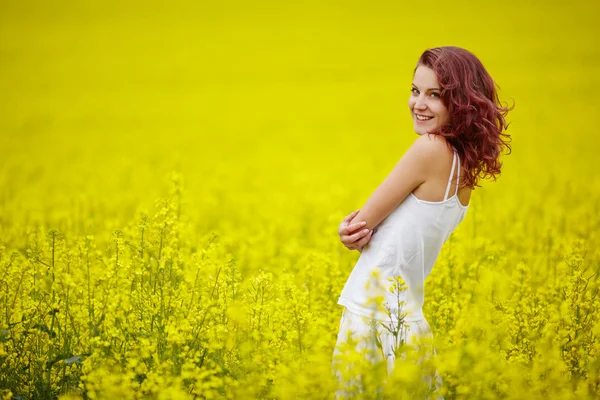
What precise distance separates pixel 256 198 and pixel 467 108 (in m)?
6.66

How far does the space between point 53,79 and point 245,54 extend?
6.48m

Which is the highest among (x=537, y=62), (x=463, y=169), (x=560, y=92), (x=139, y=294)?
(x=537, y=62)

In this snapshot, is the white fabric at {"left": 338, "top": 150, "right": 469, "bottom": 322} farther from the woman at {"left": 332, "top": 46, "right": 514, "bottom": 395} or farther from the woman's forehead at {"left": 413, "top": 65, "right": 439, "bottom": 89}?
the woman's forehead at {"left": 413, "top": 65, "right": 439, "bottom": 89}

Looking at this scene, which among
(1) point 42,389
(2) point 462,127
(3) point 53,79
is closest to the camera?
(2) point 462,127

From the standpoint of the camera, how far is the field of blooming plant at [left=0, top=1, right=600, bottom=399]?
3.43 meters

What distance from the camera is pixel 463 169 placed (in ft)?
9.98

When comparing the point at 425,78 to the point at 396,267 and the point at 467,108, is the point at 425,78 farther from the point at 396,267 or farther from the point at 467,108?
the point at 396,267

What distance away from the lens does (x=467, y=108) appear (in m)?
3.00

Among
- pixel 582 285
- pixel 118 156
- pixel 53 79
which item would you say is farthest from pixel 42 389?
pixel 53 79

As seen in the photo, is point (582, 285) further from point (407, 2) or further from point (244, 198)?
point (407, 2)

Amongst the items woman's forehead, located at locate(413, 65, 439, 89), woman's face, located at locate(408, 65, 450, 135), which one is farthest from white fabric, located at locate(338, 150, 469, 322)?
woman's forehead, located at locate(413, 65, 439, 89)

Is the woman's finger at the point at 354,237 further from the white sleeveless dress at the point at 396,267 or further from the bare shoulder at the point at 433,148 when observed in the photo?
the bare shoulder at the point at 433,148

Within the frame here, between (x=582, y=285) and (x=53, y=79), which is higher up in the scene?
(x=53, y=79)

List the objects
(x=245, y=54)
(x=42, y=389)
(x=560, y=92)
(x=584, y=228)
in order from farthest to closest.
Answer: (x=245, y=54) < (x=560, y=92) < (x=584, y=228) < (x=42, y=389)
